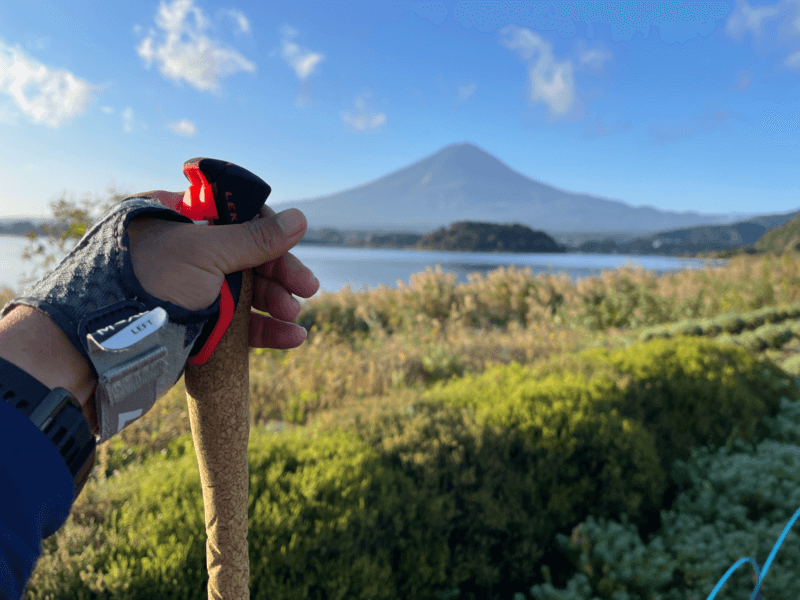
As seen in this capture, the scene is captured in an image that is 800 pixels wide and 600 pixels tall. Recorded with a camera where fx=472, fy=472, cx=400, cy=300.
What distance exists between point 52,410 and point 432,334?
20.2 ft

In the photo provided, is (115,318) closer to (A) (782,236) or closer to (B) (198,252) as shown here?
(B) (198,252)

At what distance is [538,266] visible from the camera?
1155cm

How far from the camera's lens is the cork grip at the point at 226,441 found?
102cm

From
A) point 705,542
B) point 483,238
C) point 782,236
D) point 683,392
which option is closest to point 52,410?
point 705,542

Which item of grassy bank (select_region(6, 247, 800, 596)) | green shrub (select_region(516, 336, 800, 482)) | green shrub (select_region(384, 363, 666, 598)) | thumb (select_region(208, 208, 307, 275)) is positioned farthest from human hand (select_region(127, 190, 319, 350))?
green shrub (select_region(516, 336, 800, 482))

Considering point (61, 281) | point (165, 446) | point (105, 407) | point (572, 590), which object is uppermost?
point (61, 281)

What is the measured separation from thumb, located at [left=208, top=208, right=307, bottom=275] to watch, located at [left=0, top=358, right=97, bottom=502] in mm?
342

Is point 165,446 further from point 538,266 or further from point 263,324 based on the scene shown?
point 538,266

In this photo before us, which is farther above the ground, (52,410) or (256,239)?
(256,239)

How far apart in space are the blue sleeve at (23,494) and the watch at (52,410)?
1 cm

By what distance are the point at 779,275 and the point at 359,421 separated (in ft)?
35.8

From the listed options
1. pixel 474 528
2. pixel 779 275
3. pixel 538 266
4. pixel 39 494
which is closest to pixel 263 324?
pixel 39 494

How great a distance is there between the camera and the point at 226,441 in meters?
1.04

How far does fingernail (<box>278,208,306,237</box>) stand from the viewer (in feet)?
3.29
